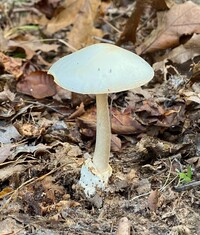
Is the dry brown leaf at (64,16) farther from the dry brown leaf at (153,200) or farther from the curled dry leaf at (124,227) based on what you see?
the curled dry leaf at (124,227)

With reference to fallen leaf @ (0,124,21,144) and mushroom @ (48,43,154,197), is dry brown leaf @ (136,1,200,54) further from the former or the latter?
mushroom @ (48,43,154,197)

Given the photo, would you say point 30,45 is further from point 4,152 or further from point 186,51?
point 4,152

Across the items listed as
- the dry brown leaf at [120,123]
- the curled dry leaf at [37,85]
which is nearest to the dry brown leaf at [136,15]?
the curled dry leaf at [37,85]

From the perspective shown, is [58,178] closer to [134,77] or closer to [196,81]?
[134,77]

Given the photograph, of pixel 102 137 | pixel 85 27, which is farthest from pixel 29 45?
pixel 102 137

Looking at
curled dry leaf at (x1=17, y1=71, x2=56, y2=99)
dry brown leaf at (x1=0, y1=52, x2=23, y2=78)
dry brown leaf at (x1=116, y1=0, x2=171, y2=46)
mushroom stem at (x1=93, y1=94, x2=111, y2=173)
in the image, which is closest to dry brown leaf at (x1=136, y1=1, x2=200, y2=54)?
dry brown leaf at (x1=116, y1=0, x2=171, y2=46)

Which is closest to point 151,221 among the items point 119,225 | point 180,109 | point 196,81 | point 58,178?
point 119,225
